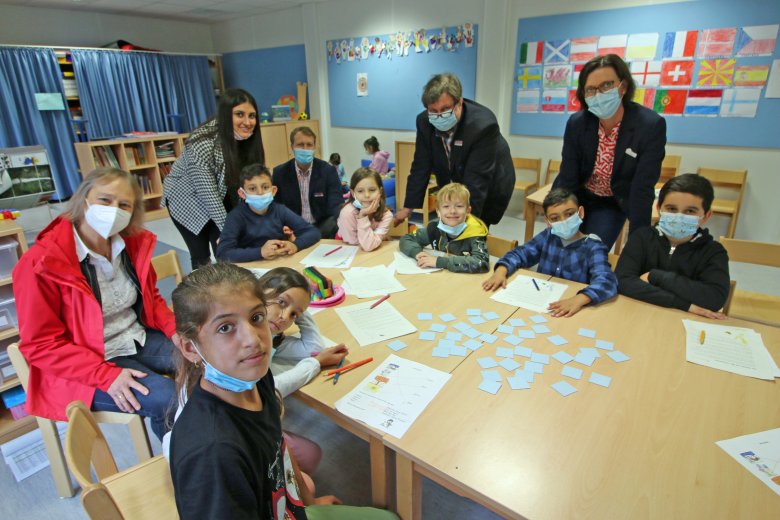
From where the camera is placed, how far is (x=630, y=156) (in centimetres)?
214

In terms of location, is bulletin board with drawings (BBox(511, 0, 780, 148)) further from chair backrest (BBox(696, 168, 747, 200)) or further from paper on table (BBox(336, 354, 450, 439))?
paper on table (BBox(336, 354, 450, 439))

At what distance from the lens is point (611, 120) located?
222 cm

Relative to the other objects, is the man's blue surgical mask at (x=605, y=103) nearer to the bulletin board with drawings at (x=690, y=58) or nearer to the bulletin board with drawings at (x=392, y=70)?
the bulletin board with drawings at (x=690, y=58)

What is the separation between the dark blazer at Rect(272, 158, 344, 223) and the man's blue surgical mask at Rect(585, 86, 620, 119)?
1.65 m

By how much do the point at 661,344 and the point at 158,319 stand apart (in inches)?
74.4

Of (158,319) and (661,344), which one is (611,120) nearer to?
(661,344)

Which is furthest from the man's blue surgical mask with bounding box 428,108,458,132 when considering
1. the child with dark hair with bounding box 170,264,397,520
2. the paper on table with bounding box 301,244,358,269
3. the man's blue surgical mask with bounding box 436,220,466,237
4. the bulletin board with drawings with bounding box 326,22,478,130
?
the bulletin board with drawings with bounding box 326,22,478,130

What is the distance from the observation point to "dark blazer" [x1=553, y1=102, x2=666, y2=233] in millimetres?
2072

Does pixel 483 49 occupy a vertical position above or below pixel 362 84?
above

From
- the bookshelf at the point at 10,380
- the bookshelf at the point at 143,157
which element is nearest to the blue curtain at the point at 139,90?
the bookshelf at the point at 143,157

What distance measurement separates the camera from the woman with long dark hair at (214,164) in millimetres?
2469

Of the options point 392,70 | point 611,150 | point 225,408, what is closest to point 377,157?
point 392,70

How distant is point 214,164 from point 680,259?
240cm

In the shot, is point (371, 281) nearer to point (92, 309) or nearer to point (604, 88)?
point (92, 309)
